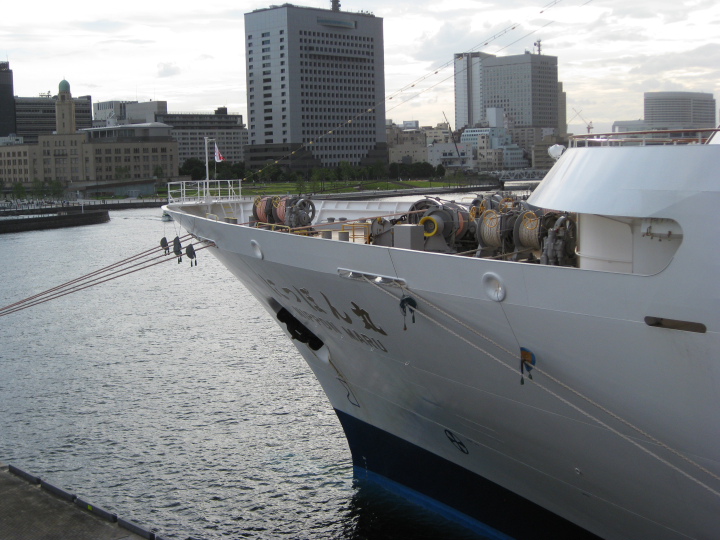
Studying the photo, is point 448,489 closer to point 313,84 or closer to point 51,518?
point 51,518

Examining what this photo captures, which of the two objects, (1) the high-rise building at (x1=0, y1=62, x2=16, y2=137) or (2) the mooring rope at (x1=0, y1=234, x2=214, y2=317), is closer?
(2) the mooring rope at (x1=0, y1=234, x2=214, y2=317)

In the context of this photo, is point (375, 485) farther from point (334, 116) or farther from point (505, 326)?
point (334, 116)

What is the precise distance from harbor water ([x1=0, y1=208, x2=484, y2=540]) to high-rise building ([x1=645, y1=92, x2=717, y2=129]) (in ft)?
20.5

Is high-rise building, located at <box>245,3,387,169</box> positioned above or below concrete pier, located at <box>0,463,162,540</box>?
above

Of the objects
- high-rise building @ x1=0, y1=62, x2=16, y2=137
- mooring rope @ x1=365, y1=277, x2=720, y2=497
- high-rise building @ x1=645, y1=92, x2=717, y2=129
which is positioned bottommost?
mooring rope @ x1=365, y1=277, x2=720, y2=497

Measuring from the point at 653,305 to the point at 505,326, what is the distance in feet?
5.18

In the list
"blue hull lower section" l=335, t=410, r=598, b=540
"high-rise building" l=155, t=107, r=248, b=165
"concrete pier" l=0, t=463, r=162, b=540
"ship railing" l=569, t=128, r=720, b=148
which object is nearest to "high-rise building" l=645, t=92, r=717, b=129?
"ship railing" l=569, t=128, r=720, b=148

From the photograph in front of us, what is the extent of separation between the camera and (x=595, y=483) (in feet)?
26.2

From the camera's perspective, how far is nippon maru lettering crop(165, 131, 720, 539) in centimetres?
661

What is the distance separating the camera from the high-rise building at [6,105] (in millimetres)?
172250

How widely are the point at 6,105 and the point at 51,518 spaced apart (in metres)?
183

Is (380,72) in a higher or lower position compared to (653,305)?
higher

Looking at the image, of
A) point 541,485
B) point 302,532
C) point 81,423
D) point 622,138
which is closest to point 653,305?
point 622,138

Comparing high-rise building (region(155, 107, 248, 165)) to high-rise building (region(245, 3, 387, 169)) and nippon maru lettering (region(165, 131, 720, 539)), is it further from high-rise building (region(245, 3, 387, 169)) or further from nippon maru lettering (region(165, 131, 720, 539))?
nippon maru lettering (region(165, 131, 720, 539))
